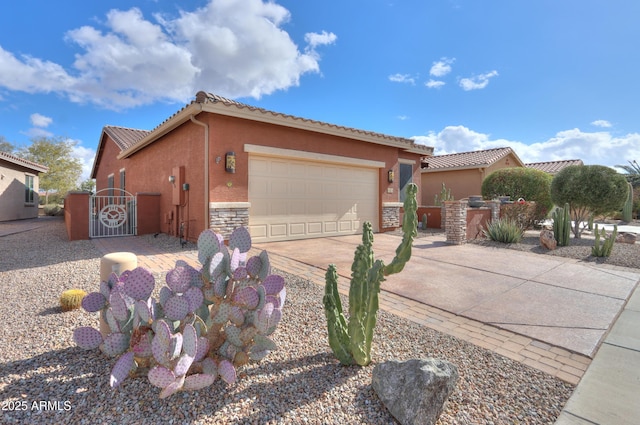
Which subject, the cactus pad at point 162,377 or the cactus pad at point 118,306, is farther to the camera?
the cactus pad at point 118,306

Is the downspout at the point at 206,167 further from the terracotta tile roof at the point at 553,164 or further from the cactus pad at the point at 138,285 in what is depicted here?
the terracotta tile roof at the point at 553,164

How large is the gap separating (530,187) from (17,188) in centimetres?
2669

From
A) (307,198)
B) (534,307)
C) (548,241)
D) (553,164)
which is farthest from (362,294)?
(553,164)

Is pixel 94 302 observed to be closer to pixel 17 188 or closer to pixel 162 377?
pixel 162 377

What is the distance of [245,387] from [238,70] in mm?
14058

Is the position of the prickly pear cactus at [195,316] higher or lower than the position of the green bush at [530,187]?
lower

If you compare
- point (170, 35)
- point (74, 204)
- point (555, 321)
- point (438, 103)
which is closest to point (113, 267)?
point (555, 321)

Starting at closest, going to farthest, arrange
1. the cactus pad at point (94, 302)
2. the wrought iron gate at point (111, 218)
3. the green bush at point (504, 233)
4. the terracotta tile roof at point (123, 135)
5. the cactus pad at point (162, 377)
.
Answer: the cactus pad at point (162, 377) → the cactus pad at point (94, 302) → the green bush at point (504, 233) → the wrought iron gate at point (111, 218) → the terracotta tile roof at point (123, 135)

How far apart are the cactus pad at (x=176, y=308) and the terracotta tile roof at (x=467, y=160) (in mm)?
15377

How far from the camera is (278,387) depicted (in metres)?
2.09

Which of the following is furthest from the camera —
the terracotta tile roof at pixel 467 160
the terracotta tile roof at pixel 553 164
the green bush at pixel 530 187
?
the terracotta tile roof at pixel 553 164

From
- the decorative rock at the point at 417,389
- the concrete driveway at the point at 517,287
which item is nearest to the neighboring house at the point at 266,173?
the concrete driveway at the point at 517,287

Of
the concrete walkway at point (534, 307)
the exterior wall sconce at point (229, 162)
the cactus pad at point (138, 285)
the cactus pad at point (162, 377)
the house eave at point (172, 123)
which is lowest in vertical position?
the concrete walkway at point (534, 307)

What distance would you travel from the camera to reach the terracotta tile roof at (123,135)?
15.3m
